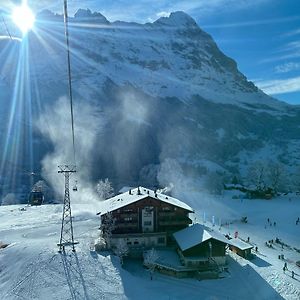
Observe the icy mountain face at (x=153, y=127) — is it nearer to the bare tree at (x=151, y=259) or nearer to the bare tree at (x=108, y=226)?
the bare tree at (x=108, y=226)

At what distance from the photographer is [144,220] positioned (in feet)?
137

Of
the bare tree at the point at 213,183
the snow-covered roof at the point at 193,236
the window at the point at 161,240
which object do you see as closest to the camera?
the snow-covered roof at the point at 193,236

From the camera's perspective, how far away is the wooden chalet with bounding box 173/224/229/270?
35812 millimetres

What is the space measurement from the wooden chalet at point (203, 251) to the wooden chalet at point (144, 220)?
186 inches

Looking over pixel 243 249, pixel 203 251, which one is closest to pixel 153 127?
pixel 243 249

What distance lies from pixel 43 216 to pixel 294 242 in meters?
36.4

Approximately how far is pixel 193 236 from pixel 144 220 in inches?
251

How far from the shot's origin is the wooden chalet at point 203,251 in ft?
117

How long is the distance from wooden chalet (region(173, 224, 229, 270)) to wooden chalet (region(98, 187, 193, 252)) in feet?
15.5

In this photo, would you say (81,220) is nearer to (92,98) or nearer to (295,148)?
(92,98)

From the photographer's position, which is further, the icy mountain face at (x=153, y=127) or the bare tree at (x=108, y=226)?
the icy mountain face at (x=153, y=127)

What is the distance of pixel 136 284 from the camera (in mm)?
32875

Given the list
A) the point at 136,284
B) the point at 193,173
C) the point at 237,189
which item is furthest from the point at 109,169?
the point at 136,284

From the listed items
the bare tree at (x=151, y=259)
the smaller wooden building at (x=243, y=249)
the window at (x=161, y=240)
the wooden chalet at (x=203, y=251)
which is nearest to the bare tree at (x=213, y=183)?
the smaller wooden building at (x=243, y=249)
